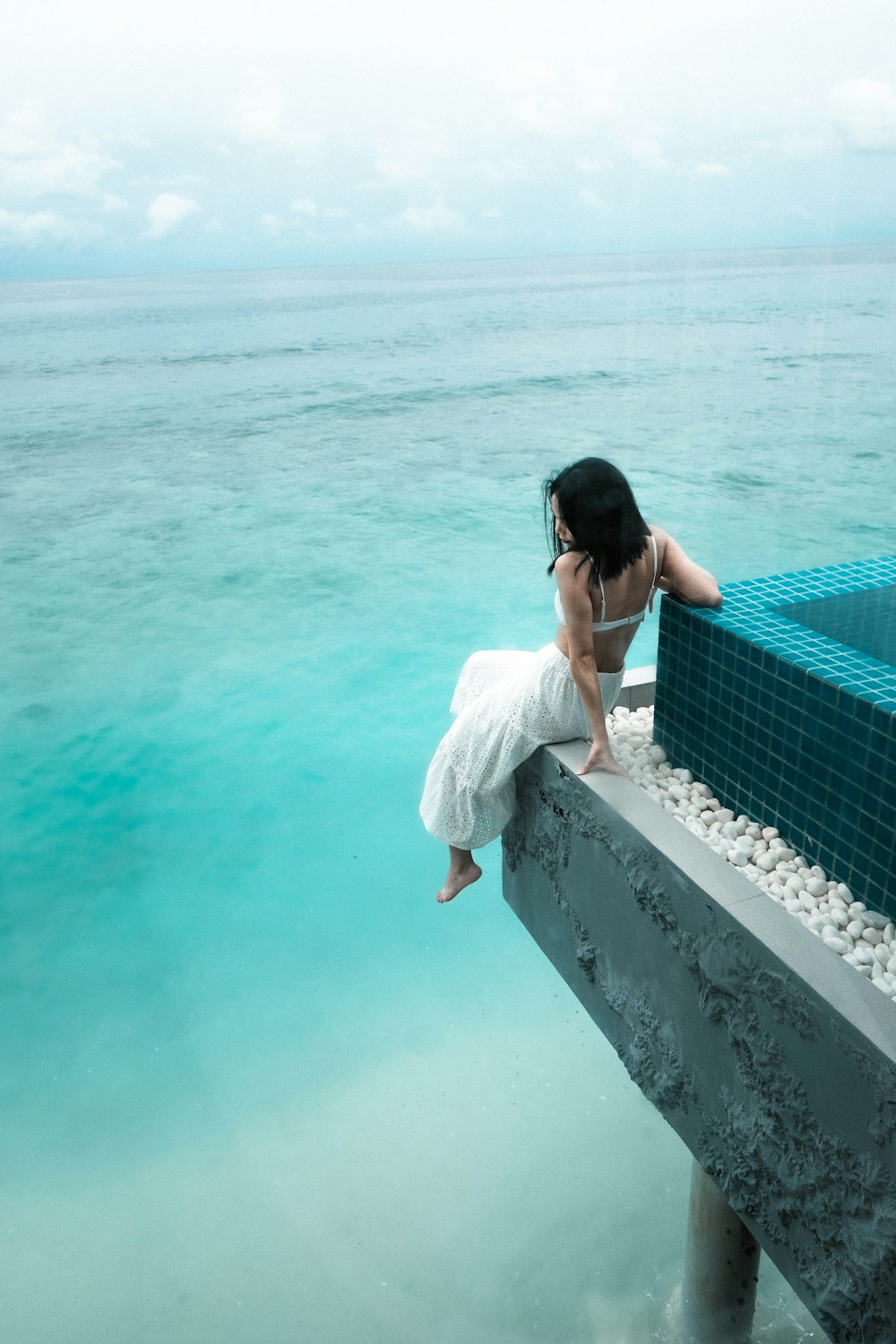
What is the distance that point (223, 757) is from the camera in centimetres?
703

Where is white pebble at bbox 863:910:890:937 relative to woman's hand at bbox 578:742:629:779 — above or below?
below

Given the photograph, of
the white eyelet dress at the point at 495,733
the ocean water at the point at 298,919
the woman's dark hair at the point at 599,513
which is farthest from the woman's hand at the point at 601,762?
the ocean water at the point at 298,919

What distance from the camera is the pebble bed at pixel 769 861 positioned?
1.80 metres

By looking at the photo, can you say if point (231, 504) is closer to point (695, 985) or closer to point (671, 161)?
point (695, 985)

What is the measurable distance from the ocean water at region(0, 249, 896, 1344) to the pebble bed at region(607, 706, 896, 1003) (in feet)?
6.41

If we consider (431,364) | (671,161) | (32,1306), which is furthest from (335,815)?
(671,161)

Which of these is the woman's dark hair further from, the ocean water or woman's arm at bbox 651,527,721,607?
the ocean water

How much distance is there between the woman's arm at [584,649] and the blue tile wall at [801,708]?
0.27m

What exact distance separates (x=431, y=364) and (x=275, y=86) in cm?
951

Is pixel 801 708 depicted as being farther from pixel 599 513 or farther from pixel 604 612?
pixel 599 513

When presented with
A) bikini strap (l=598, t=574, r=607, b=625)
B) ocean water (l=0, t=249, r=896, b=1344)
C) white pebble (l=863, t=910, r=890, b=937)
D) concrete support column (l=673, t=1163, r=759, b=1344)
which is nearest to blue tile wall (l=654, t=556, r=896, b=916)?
white pebble (l=863, t=910, r=890, b=937)

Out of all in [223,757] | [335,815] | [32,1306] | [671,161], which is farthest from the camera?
[671,161]

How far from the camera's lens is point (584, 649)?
2176mm

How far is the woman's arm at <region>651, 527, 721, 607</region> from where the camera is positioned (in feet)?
7.53
